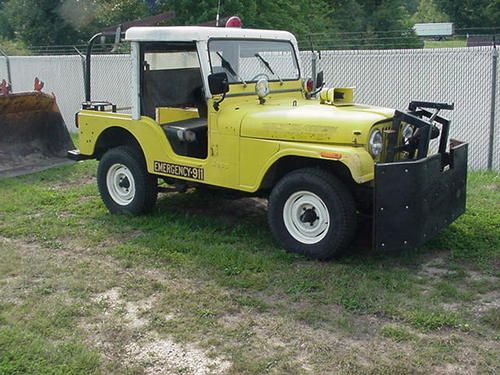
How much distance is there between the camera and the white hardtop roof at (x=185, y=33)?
6.24 metres

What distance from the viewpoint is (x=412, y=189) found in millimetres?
5125

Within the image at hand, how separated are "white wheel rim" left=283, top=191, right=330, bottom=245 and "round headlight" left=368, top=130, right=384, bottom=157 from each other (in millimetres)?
608

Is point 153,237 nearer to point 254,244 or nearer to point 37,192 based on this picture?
point 254,244

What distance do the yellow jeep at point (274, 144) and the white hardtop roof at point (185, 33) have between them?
0.01 metres

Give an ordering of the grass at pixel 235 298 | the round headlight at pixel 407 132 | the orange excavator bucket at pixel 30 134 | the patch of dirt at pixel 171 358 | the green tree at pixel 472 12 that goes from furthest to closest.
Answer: the green tree at pixel 472 12 < the orange excavator bucket at pixel 30 134 < the round headlight at pixel 407 132 < the grass at pixel 235 298 < the patch of dirt at pixel 171 358

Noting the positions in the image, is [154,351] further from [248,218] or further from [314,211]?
[248,218]

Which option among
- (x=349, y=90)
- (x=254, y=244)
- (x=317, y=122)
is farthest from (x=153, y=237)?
(x=349, y=90)

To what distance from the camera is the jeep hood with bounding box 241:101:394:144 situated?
17.6ft

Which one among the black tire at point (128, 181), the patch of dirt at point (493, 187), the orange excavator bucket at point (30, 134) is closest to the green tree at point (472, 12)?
the patch of dirt at point (493, 187)

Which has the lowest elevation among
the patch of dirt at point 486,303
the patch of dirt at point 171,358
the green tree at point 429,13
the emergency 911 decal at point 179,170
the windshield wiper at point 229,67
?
the patch of dirt at point 171,358

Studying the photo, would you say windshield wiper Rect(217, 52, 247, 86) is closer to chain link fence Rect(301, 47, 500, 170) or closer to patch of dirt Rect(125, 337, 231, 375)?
patch of dirt Rect(125, 337, 231, 375)

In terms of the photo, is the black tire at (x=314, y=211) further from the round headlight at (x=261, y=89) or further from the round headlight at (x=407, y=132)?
the round headlight at (x=261, y=89)

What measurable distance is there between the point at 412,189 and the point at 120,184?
346 centimetres

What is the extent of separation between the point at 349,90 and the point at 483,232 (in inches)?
75.1
